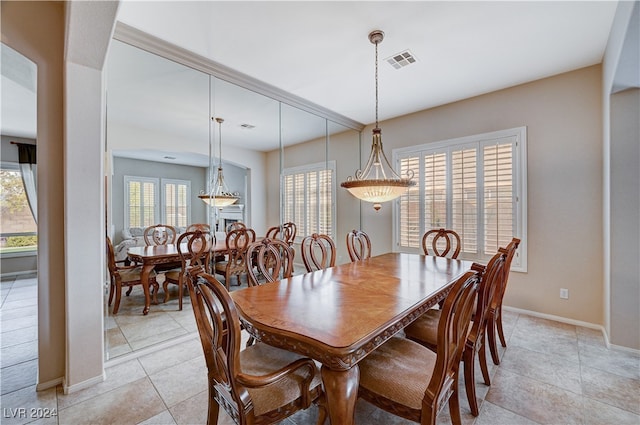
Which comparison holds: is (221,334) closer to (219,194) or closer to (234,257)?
(234,257)

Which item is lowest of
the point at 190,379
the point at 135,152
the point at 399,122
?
the point at 190,379

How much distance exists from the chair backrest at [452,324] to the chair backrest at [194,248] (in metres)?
2.49

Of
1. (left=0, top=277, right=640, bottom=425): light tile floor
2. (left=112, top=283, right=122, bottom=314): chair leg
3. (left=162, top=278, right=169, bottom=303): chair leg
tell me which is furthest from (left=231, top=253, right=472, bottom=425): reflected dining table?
(left=162, top=278, right=169, bottom=303): chair leg

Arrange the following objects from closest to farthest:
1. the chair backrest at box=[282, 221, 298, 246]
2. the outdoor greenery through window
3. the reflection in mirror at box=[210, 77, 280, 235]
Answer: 1. the outdoor greenery through window
2. the reflection in mirror at box=[210, 77, 280, 235]
3. the chair backrest at box=[282, 221, 298, 246]

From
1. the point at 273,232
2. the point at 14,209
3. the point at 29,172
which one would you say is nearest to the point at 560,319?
the point at 273,232

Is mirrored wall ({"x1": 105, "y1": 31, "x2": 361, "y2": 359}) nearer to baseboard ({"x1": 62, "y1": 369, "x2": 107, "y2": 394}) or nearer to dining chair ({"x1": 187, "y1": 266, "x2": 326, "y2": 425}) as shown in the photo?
baseboard ({"x1": 62, "y1": 369, "x2": 107, "y2": 394})

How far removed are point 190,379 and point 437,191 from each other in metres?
3.70

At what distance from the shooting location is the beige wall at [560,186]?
2.95 meters

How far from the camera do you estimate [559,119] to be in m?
3.13

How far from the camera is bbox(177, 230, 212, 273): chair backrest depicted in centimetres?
288

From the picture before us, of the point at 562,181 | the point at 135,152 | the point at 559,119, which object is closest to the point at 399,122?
the point at 559,119

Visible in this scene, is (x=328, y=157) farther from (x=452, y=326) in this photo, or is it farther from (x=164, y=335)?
(x=452, y=326)

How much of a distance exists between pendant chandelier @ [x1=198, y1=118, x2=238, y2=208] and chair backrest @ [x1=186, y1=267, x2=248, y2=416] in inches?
80.4

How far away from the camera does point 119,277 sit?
9.09ft
